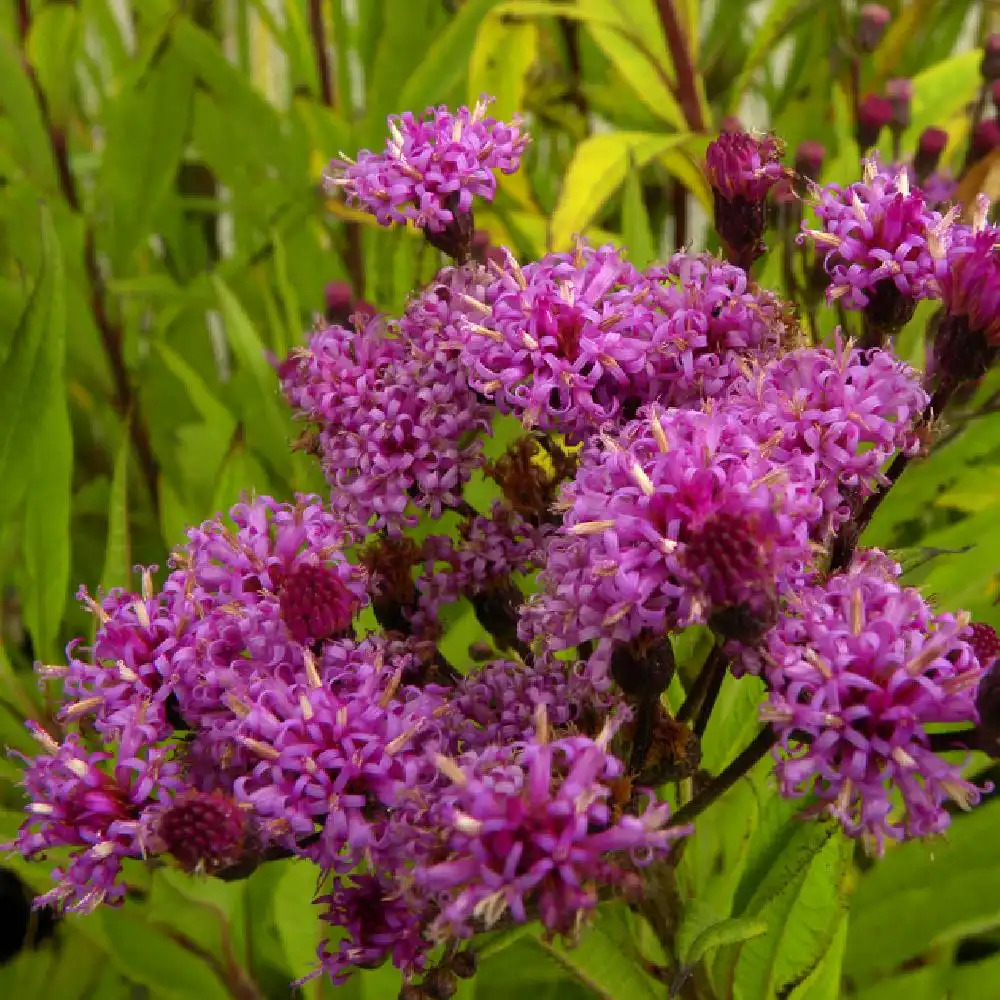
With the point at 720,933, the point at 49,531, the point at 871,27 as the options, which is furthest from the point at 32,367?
the point at 871,27

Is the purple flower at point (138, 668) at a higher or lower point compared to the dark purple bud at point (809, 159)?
lower

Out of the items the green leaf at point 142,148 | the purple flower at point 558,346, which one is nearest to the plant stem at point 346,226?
the green leaf at point 142,148

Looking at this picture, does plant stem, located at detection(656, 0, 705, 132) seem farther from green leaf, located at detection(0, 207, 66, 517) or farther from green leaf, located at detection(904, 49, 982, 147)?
green leaf, located at detection(0, 207, 66, 517)

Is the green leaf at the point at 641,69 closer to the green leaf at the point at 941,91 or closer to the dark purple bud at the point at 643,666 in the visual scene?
the green leaf at the point at 941,91

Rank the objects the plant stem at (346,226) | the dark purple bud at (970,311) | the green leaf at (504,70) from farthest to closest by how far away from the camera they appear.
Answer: the plant stem at (346,226)
the green leaf at (504,70)
the dark purple bud at (970,311)

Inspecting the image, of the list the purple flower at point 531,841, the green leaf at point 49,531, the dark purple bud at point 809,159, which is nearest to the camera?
the purple flower at point 531,841

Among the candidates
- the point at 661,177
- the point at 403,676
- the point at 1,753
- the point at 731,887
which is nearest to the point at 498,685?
the point at 403,676
